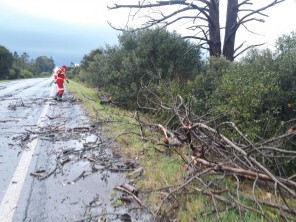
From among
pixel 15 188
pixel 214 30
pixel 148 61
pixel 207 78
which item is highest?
pixel 214 30

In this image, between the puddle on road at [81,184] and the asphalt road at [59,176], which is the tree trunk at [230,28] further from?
the puddle on road at [81,184]

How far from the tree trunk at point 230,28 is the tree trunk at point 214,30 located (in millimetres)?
336

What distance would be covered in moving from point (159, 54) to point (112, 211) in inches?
442

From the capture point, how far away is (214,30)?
647 inches

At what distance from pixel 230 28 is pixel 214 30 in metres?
0.74

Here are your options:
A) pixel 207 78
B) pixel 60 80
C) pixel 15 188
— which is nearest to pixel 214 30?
pixel 207 78

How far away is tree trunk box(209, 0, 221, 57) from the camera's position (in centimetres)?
1614

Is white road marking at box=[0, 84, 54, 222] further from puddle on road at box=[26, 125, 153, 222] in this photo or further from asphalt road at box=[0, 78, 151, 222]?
puddle on road at box=[26, 125, 153, 222]

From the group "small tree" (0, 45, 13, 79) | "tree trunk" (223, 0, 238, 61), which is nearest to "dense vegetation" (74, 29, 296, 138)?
"tree trunk" (223, 0, 238, 61)

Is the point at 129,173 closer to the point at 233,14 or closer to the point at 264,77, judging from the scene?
the point at 264,77

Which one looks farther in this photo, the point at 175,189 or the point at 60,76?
the point at 60,76

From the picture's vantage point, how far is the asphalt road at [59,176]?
4027mm

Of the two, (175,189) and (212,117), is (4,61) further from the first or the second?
(175,189)

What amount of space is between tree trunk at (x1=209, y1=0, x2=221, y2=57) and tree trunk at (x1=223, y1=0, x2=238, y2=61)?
1.10 ft
